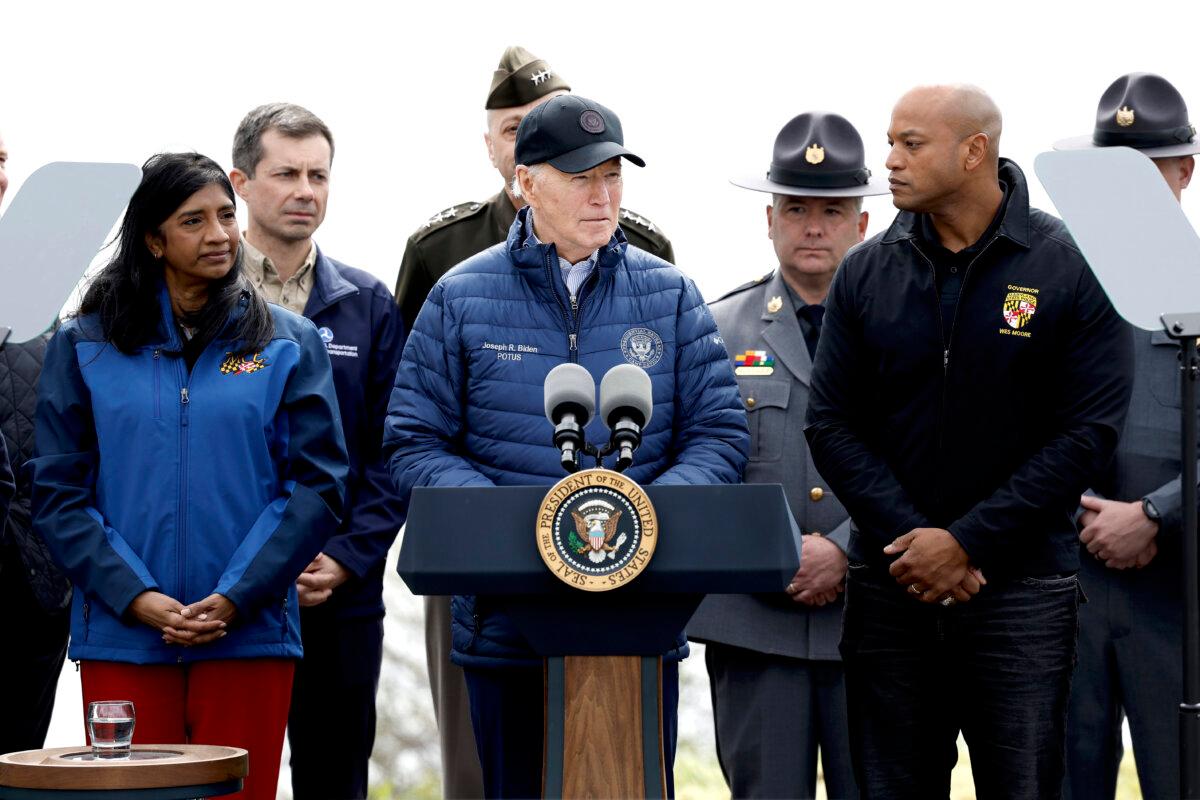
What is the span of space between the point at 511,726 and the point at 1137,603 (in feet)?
5.66

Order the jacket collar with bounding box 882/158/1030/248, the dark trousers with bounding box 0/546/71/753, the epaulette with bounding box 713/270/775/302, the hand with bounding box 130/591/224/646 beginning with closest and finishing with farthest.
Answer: the hand with bounding box 130/591/224/646
the jacket collar with bounding box 882/158/1030/248
the dark trousers with bounding box 0/546/71/753
the epaulette with bounding box 713/270/775/302

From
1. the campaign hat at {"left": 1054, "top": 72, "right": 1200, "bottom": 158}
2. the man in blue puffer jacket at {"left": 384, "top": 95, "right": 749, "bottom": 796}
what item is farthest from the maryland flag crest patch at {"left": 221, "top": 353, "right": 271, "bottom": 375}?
the campaign hat at {"left": 1054, "top": 72, "right": 1200, "bottom": 158}

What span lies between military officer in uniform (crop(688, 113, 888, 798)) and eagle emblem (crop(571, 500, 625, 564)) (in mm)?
1605

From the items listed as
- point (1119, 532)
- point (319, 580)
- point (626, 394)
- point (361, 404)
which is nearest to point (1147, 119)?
point (1119, 532)

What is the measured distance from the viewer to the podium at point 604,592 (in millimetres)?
2875

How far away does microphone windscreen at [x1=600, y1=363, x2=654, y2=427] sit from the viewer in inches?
115

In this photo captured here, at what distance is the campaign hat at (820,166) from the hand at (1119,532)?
105 centimetres

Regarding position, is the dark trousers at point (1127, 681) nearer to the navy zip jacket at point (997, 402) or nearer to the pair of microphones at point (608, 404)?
the navy zip jacket at point (997, 402)

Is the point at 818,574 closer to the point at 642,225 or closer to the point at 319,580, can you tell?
the point at 642,225

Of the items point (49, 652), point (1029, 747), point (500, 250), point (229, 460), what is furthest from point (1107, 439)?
point (49, 652)

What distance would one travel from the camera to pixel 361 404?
14.9ft

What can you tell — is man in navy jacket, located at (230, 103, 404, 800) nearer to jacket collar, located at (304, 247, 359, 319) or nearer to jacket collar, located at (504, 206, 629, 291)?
jacket collar, located at (304, 247, 359, 319)

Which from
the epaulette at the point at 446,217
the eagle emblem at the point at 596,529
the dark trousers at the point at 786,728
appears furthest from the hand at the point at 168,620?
the epaulette at the point at 446,217

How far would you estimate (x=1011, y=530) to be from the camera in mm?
3607
